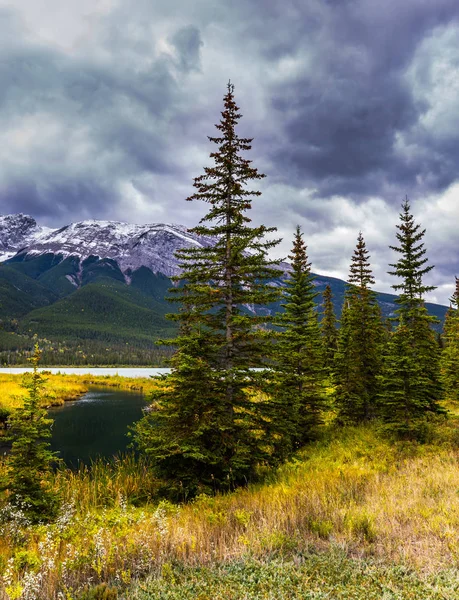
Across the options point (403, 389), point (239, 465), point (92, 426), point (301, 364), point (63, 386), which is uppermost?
point (301, 364)

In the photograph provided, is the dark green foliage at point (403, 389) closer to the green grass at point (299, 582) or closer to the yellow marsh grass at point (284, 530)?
the yellow marsh grass at point (284, 530)

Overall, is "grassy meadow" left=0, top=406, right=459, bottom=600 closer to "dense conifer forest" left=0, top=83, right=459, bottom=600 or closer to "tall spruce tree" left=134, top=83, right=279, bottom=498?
"dense conifer forest" left=0, top=83, right=459, bottom=600

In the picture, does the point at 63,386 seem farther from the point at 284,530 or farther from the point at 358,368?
the point at 284,530

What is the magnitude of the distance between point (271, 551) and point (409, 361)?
11.8m

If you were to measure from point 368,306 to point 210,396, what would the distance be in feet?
41.2

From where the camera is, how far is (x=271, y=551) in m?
4.91


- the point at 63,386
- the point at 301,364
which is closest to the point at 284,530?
the point at 301,364

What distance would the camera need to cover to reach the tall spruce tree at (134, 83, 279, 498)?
1058 centimetres

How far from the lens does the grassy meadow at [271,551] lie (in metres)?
4.05

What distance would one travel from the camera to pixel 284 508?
678cm

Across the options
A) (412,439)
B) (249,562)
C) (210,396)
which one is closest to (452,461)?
(412,439)

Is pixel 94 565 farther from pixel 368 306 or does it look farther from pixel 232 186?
pixel 368 306

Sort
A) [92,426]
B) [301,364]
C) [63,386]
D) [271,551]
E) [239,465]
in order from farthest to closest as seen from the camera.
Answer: [63,386] → [92,426] → [301,364] → [239,465] → [271,551]

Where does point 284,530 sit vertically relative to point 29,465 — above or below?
above
